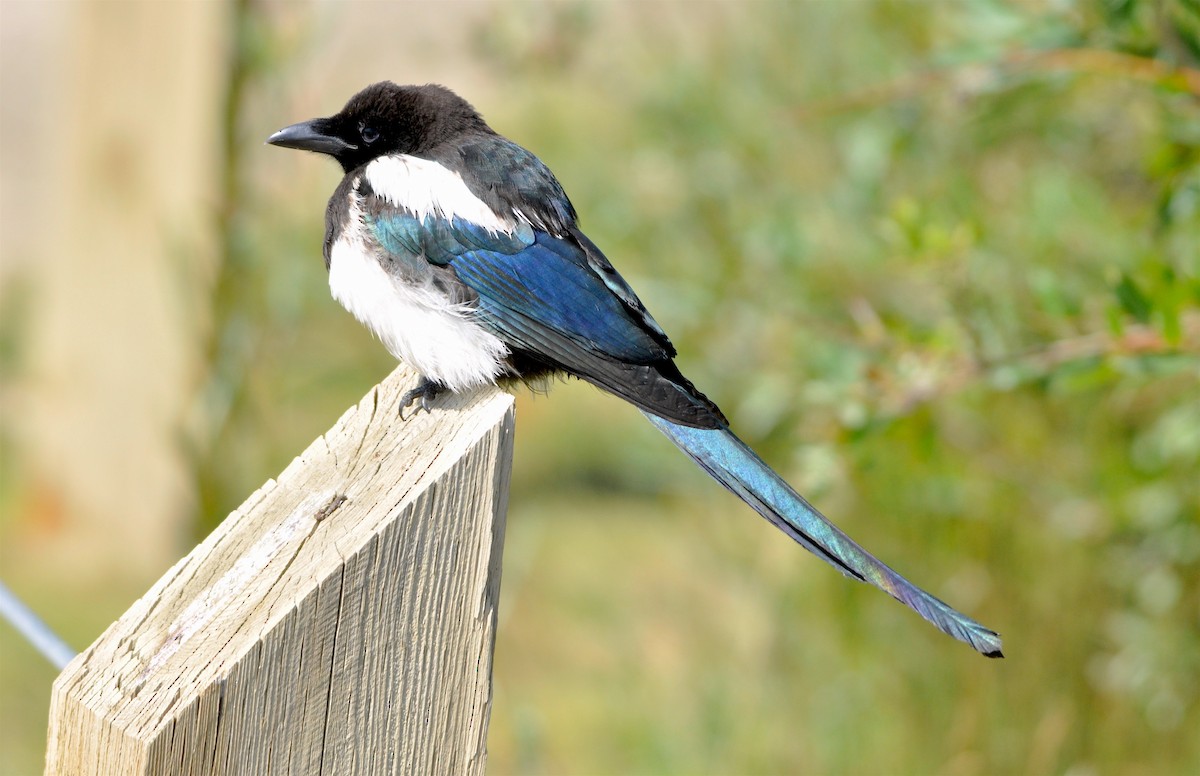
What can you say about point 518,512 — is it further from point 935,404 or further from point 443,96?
point 443,96

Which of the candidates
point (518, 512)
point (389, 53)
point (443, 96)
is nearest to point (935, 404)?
point (443, 96)

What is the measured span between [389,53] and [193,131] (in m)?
3.16

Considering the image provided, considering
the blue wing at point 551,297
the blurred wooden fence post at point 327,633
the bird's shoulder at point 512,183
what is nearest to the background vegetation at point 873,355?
the blue wing at point 551,297

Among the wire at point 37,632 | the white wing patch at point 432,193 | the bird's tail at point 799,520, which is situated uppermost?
the wire at point 37,632

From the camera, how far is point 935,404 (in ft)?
9.16

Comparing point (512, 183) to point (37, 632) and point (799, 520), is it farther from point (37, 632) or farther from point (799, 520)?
point (37, 632)

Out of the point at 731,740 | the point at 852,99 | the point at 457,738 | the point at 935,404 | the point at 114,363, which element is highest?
the point at 457,738

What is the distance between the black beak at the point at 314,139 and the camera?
7.26ft

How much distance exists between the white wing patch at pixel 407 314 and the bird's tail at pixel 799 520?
270mm

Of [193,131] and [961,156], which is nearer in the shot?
[961,156]

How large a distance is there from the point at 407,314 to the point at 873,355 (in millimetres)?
808

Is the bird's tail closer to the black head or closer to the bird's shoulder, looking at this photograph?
the bird's shoulder

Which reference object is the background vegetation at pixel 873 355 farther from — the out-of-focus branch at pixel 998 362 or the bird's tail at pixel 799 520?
the bird's tail at pixel 799 520

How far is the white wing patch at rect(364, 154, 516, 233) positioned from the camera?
1.98 m
